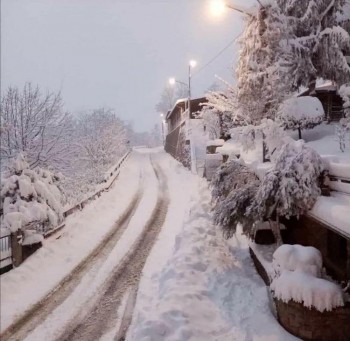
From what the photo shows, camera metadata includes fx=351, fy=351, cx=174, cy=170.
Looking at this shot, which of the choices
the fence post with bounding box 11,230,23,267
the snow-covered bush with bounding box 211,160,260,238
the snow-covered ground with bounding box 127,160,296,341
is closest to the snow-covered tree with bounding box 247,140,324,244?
the snow-covered bush with bounding box 211,160,260,238

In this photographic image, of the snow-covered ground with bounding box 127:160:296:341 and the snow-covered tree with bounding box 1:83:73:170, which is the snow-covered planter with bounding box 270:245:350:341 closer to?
the snow-covered ground with bounding box 127:160:296:341

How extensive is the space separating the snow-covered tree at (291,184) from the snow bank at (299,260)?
986 millimetres

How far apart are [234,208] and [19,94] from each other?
16.4 meters

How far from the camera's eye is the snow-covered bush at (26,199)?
13.5ft

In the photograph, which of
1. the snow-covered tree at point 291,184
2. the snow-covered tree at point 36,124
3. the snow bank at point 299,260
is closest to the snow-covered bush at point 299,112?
the snow-covered tree at point 291,184

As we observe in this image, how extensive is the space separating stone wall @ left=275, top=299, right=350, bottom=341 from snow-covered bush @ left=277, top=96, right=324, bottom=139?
11.7 metres

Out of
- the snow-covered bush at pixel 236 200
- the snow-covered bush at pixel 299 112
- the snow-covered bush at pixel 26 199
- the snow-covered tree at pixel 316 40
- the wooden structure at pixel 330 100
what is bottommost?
the snow-covered bush at pixel 236 200

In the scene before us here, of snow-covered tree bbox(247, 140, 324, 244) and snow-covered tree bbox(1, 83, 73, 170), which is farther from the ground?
snow-covered tree bbox(1, 83, 73, 170)

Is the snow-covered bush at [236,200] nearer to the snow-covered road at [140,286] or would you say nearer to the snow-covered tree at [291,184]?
the snow-covered tree at [291,184]

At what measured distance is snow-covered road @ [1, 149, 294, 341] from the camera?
6570 mm

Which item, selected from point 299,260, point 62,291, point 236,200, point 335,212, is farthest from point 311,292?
point 62,291

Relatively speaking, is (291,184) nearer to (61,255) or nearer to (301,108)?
(61,255)

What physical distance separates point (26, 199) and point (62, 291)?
4.07 metres

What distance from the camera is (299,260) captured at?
7164mm
